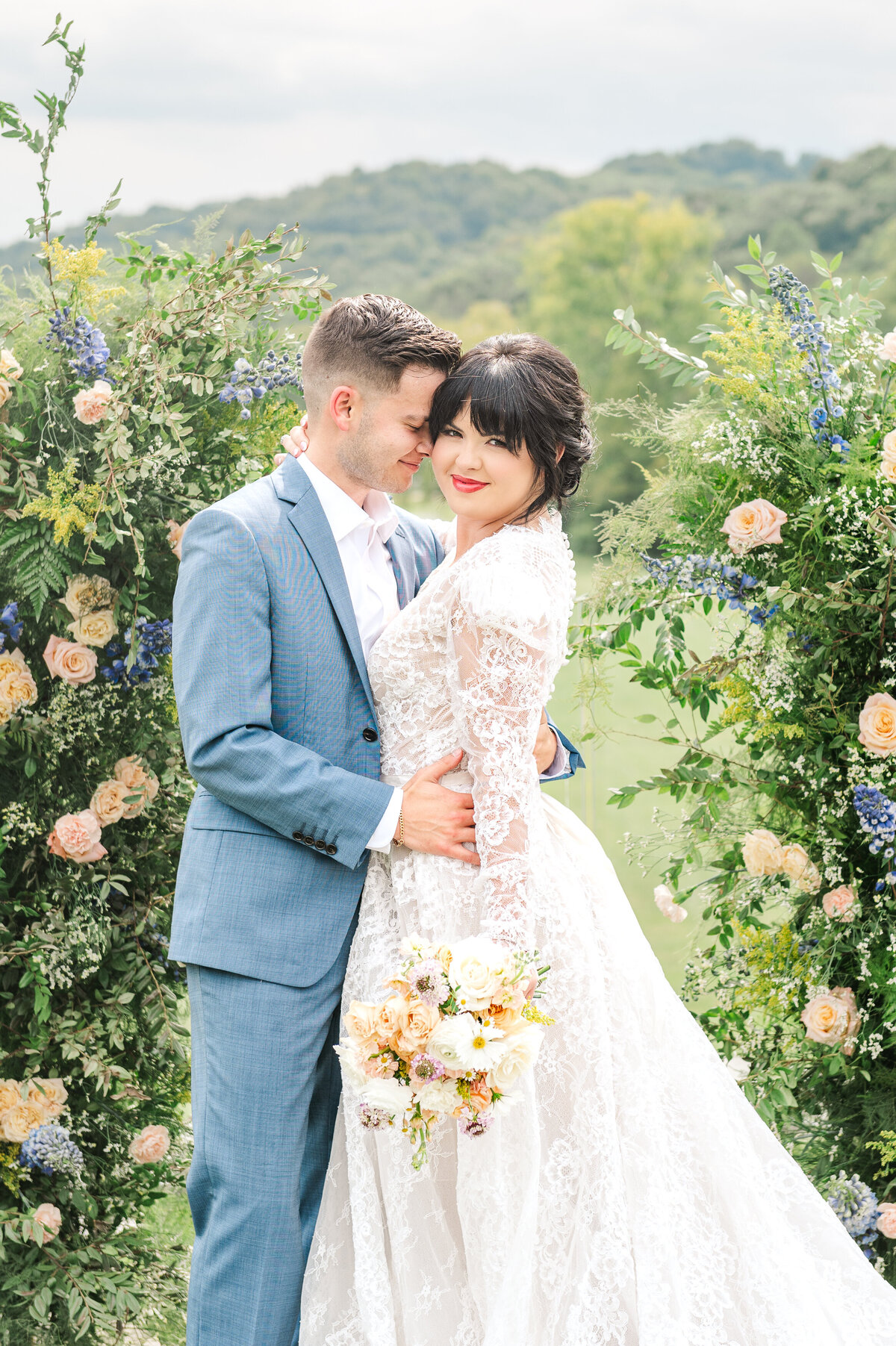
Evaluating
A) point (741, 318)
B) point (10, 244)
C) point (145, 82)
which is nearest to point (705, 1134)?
point (741, 318)

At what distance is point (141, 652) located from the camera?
2797 mm

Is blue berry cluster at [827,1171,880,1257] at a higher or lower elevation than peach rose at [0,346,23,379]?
lower

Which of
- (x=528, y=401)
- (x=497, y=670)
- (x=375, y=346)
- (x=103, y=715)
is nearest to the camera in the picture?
(x=497, y=670)

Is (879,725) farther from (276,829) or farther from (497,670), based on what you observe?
(276,829)

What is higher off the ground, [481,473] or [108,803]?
[481,473]

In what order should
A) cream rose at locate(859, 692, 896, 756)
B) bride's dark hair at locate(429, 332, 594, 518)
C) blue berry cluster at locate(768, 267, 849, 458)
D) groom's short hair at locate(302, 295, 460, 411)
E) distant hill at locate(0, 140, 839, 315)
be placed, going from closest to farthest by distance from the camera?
1. bride's dark hair at locate(429, 332, 594, 518)
2. groom's short hair at locate(302, 295, 460, 411)
3. cream rose at locate(859, 692, 896, 756)
4. blue berry cluster at locate(768, 267, 849, 458)
5. distant hill at locate(0, 140, 839, 315)

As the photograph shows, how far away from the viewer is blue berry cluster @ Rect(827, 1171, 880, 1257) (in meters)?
2.62

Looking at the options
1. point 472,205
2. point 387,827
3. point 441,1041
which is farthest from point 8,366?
point 472,205

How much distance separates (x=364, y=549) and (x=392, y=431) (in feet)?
0.83

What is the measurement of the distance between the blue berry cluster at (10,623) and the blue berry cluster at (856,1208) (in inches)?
88.9

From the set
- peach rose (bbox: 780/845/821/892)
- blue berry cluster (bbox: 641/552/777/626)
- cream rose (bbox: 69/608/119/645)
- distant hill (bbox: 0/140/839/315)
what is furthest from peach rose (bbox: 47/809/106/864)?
distant hill (bbox: 0/140/839/315)

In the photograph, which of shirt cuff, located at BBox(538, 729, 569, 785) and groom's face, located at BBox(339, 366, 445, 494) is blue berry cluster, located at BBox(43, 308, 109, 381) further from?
shirt cuff, located at BBox(538, 729, 569, 785)

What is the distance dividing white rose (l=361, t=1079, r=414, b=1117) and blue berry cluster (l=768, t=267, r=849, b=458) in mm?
1653

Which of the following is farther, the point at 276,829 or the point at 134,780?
the point at 134,780
